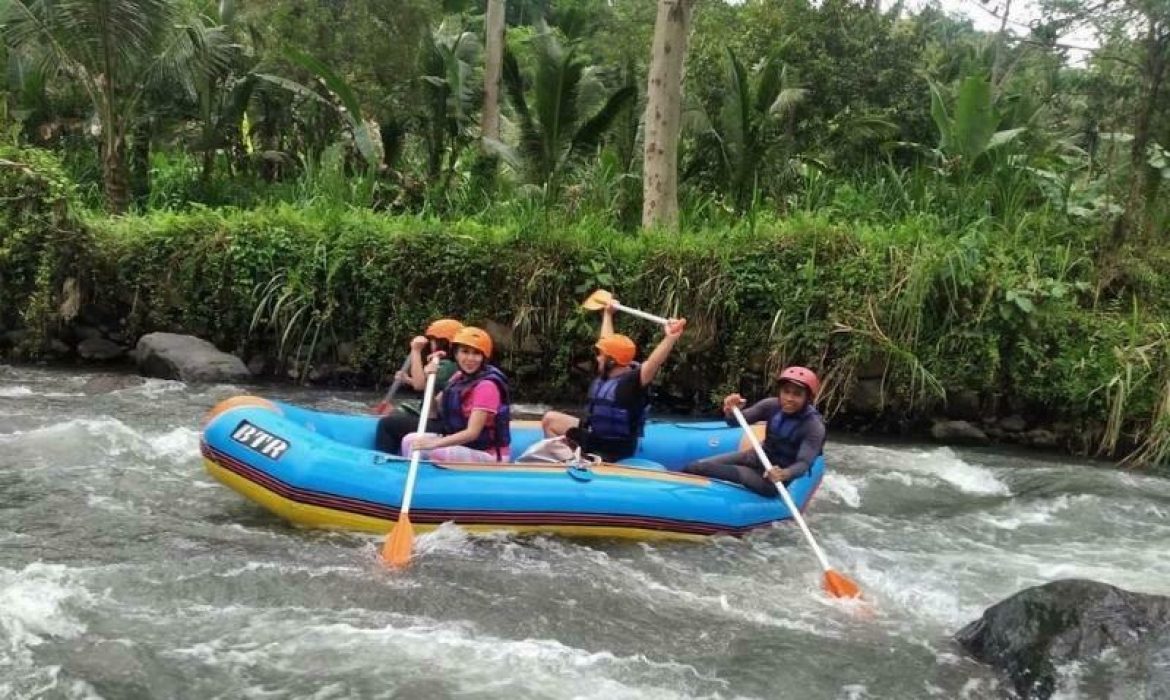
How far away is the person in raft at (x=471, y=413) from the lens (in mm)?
5555

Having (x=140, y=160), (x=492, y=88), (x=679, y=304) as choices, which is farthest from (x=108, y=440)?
(x=492, y=88)

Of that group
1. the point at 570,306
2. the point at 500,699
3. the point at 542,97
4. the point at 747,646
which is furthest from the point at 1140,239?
the point at 500,699

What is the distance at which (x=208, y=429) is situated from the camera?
5.44 metres

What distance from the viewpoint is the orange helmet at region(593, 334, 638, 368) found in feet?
19.9

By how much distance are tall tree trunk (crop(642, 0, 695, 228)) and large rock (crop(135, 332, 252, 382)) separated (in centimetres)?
414

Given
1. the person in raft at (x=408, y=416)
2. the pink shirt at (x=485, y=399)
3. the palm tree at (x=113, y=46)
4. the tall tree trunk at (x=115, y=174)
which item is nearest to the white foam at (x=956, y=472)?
the pink shirt at (x=485, y=399)

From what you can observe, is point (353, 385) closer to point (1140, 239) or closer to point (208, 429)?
point (208, 429)

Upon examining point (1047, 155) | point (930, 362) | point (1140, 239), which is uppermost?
point (1047, 155)

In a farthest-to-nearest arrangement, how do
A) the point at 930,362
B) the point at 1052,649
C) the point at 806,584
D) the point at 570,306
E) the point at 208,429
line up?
the point at 570,306
the point at 930,362
the point at 208,429
the point at 806,584
the point at 1052,649

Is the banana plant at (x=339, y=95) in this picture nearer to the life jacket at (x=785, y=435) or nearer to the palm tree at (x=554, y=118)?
the palm tree at (x=554, y=118)

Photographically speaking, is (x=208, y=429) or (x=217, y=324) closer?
(x=208, y=429)

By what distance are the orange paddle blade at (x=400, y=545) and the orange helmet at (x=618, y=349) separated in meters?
1.67

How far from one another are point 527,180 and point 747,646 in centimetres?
820

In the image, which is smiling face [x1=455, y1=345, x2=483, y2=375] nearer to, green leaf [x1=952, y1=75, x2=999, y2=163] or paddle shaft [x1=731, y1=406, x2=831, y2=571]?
paddle shaft [x1=731, y1=406, x2=831, y2=571]
